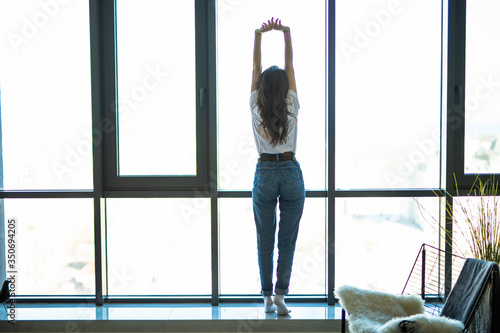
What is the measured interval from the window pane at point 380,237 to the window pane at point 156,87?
1.18m

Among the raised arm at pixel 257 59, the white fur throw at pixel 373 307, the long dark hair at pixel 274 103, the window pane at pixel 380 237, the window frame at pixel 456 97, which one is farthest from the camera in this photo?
the window pane at pixel 380 237

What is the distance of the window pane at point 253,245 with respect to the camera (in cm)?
295

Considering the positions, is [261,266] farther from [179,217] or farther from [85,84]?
[85,84]

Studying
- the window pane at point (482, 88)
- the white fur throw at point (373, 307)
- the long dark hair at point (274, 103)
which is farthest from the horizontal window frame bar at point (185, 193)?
the white fur throw at point (373, 307)

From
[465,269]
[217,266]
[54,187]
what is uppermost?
[54,187]

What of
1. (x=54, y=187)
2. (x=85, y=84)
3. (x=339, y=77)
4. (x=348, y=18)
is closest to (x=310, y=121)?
(x=339, y=77)

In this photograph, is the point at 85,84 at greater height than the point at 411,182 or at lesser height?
greater

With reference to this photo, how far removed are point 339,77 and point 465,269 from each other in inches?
58.8

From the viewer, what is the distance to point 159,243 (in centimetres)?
298

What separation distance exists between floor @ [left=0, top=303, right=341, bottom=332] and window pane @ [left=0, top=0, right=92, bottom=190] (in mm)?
890

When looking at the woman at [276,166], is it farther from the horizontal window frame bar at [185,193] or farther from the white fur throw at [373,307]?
Result: the white fur throw at [373,307]

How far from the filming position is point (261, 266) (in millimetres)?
2668

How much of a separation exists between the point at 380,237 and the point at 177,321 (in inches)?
58.7

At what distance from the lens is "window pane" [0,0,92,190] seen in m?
2.89
